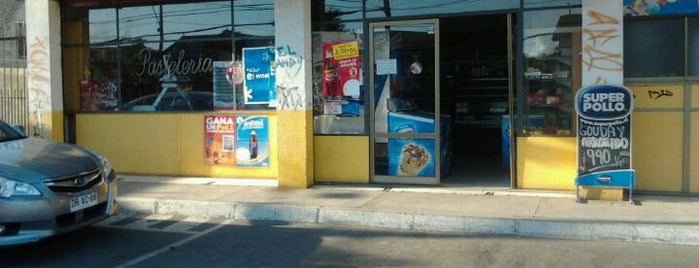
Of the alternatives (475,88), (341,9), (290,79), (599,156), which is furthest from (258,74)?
(599,156)

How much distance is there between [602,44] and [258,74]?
497cm

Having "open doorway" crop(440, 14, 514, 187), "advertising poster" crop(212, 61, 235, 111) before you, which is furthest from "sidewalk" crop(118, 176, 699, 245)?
"open doorway" crop(440, 14, 514, 187)

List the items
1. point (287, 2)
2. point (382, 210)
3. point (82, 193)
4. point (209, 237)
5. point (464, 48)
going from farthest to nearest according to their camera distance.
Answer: point (464, 48) < point (287, 2) < point (382, 210) < point (209, 237) < point (82, 193)

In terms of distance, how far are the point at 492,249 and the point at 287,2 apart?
471 centimetres

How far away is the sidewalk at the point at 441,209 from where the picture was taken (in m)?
7.04

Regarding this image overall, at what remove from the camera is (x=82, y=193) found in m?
6.56

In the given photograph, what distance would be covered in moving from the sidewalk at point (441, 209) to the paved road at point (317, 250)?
0.18 metres

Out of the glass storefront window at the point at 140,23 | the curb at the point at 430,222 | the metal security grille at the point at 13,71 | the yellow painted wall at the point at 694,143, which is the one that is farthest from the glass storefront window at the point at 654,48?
the metal security grille at the point at 13,71

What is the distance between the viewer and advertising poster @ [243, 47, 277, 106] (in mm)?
10211

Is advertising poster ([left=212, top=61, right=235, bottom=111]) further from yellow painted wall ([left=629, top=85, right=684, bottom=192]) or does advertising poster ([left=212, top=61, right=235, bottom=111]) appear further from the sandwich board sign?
yellow painted wall ([left=629, top=85, right=684, bottom=192])

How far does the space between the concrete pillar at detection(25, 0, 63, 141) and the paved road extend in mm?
4157

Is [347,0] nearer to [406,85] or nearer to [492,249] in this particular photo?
[406,85]

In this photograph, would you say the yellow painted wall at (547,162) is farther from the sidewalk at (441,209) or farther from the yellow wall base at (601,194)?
the yellow wall base at (601,194)

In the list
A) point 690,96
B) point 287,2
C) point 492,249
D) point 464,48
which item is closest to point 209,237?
point 492,249
